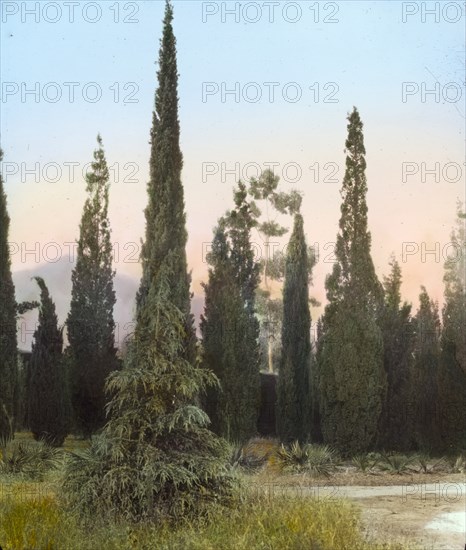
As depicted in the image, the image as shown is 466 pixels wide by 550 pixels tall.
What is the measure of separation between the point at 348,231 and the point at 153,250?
470 centimetres

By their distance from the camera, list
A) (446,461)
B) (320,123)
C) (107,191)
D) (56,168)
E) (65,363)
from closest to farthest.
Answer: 1. (56,168)
2. (320,123)
3. (446,461)
4. (65,363)
5. (107,191)

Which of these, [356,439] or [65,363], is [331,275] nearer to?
[356,439]

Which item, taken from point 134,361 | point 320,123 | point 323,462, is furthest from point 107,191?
point 134,361

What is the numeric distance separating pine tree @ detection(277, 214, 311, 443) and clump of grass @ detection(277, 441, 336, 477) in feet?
10.0

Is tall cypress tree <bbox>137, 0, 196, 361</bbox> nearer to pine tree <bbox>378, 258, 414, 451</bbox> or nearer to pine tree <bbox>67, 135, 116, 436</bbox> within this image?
pine tree <bbox>67, 135, 116, 436</bbox>

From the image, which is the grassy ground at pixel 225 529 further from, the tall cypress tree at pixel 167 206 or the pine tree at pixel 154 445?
the tall cypress tree at pixel 167 206

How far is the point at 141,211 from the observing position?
15586 millimetres

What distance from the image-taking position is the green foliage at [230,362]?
16.3 meters

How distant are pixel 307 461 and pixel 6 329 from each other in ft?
23.6

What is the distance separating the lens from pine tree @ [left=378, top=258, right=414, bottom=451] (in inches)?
660

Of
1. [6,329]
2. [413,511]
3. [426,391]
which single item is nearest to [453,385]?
[426,391]

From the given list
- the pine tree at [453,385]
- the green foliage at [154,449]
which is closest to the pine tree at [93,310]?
the pine tree at [453,385]

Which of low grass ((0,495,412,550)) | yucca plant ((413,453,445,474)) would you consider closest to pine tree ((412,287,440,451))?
yucca plant ((413,453,445,474))

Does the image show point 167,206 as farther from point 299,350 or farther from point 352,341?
point 299,350
